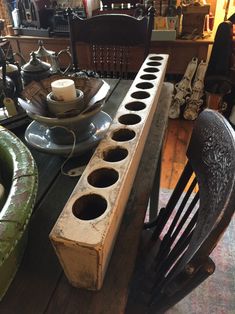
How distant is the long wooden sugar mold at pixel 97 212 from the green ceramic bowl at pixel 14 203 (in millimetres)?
53

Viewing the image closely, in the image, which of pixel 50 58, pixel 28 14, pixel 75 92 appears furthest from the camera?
pixel 28 14

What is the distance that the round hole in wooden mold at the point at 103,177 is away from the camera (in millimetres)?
519

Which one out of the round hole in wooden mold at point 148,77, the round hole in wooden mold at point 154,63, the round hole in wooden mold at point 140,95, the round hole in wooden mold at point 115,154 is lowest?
the round hole in wooden mold at point 115,154

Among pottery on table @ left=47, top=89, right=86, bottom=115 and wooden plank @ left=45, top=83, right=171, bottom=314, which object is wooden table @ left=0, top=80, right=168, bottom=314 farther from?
pottery on table @ left=47, top=89, right=86, bottom=115

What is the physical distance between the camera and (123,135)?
0.65 meters

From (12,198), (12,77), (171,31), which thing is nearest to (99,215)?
(12,198)

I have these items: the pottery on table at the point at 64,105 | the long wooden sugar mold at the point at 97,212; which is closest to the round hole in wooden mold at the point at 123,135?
the long wooden sugar mold at the point at 97,212

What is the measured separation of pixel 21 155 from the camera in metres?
0.51

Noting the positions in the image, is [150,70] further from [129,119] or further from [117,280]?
[117,280]

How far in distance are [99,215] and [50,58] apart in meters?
0.84

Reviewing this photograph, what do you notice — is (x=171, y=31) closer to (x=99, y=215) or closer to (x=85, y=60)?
(x=85, y=60)

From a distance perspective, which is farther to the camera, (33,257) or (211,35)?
(211,35)

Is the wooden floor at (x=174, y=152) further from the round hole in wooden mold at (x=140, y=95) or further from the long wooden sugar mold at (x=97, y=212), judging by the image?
the long wooden sugar mold at (x=97, y=212)

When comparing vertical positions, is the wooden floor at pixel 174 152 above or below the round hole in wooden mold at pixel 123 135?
below
